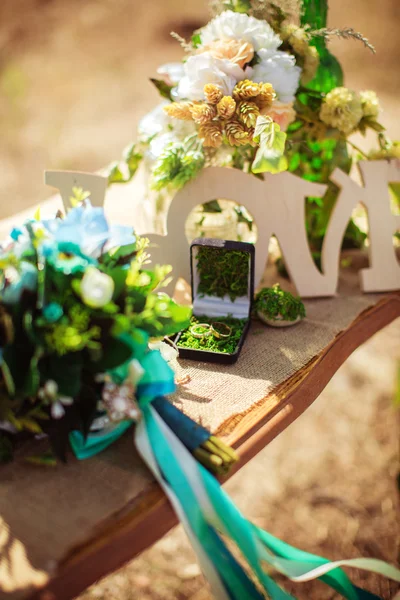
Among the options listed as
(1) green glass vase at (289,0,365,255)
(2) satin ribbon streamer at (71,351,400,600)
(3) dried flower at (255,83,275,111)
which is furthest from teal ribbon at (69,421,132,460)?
(1) green glass vase at (289,0,365,255)

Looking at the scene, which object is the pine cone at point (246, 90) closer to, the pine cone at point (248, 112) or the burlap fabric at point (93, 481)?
the pine cone at point (248, 112)

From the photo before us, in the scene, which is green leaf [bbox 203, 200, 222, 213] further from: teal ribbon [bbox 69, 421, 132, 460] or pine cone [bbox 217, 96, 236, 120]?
teal ribbon [bbox 69, 421, 132, 460]

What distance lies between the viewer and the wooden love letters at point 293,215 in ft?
3.87

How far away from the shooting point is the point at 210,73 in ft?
3.33

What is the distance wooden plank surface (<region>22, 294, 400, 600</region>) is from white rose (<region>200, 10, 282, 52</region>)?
66 centimetres

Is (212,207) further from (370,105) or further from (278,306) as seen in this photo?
(370,105)

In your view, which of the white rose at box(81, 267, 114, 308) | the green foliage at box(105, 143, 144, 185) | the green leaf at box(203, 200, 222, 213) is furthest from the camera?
the green foliage at box(105, 143, 144, 185)

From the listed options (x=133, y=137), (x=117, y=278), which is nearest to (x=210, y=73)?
(x=117, y=278)

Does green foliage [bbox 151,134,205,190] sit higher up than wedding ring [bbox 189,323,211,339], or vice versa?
green foliage [bbox 151,134,205,190]

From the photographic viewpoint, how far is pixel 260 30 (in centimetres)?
105

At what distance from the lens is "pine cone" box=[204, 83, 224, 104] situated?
1.00 m

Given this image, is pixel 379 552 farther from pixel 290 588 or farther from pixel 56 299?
pixel 56 299

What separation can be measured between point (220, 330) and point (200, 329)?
0.15ft

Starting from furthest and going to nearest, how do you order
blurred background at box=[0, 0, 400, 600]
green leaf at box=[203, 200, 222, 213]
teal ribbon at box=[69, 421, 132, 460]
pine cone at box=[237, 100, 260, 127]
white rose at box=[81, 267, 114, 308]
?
blurred background at box=[0, 0, 400, 600] < green leaf at box=[203, 200, 222, 213] < pine cone at box=[237, 100, 260, 127] < teal ribbon at box=[69, 421, 132, 460] < white rose at box=[81, 267, 114, 308]
